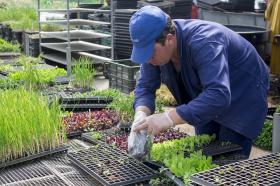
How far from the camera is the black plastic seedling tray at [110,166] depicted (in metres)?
1.99

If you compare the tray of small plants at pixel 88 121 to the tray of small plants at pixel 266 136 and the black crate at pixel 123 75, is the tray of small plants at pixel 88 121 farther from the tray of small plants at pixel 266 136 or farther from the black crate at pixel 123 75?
the black crate at pixel 123 75

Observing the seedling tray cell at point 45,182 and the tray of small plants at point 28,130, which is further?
the tray of small plants at point 28,130

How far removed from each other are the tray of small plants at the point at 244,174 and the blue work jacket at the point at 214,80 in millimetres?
284

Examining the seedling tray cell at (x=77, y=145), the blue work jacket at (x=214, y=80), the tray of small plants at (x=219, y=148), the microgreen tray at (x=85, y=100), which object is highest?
the blue work jacket at (x=214, y=80)

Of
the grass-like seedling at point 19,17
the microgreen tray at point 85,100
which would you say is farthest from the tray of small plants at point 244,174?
the grass-like seedling at point 19,17

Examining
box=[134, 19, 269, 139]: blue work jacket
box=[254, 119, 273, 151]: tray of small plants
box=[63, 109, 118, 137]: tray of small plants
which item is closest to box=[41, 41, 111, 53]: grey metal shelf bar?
box=[254, 119, 273, 151]: tray of small plants

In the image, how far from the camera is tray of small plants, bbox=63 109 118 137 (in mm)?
2930

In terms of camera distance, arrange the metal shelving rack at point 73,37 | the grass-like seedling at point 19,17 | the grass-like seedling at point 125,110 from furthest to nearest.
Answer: the grass-like seedling at point 19,17 < the metal shelving rack at point 73,37 < the grass-like seedling at point 125,110

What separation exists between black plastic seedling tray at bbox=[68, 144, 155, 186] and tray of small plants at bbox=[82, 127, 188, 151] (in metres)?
0.15

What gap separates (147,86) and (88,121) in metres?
0.71

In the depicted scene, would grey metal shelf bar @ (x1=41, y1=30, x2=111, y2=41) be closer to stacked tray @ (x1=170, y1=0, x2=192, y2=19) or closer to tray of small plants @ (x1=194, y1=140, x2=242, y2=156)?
stacked tray @ (x1=170, y1=0, x2=192, y2=19)

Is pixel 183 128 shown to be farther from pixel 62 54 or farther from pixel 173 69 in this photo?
pixel 62 54

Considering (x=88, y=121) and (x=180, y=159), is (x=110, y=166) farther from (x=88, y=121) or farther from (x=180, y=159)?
(x=88, y=121)

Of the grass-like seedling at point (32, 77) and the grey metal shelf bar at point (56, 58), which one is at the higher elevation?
the grass-like seedling at point (32, 77)
